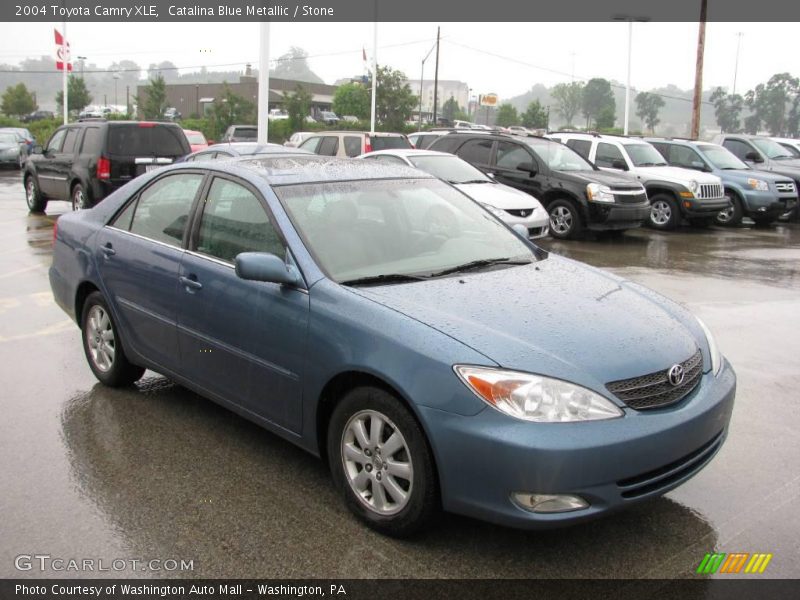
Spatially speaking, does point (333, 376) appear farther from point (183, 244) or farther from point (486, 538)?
point (183, 244)

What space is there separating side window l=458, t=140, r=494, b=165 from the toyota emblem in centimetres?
1147

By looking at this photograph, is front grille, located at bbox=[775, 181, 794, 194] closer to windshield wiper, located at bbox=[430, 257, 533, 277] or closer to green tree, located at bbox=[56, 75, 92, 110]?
windshield wiper, located at bbox=[430, 257, 533, 277]

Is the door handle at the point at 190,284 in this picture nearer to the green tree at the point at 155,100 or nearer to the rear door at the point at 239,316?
the rear door at the point at 239,316

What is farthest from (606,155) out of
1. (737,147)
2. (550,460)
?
(550,460)

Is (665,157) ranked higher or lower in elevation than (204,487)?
higher

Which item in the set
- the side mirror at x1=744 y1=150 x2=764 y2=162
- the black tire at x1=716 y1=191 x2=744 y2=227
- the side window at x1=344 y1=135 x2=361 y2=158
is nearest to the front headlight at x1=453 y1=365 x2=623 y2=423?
the side window at x1=344 y1=135 x2=361 y2=158

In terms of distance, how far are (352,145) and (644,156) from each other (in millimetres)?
6212

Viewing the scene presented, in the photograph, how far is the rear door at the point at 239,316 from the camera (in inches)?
153

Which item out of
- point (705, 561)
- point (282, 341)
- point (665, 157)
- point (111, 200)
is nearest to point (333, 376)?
point (282, 341)

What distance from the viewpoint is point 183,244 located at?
471cm

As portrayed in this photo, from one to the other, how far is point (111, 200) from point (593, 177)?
9.95m

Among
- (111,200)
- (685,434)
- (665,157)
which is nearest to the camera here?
(685,434)

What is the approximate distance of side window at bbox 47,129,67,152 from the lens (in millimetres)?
15320

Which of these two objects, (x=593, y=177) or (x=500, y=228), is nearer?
(x=500, y=228)
